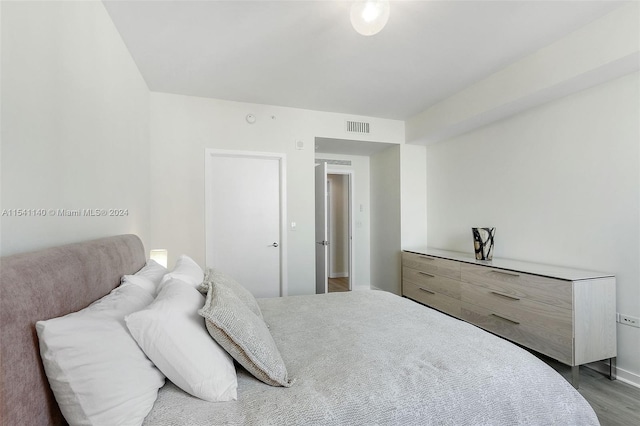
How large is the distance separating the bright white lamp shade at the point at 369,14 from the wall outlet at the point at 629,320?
273 centimetres

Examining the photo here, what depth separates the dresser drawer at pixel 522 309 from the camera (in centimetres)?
211

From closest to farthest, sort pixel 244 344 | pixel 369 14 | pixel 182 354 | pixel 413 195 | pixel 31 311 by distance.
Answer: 1. pixel 31 311
2. pixel 182 354
3. pixel 244 344
4. pixel 369 14
5. pixel 413 195

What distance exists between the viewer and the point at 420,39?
225cm

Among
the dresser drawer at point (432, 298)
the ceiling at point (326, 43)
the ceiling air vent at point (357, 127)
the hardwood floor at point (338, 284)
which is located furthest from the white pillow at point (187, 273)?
the hardwood floor at point (338, 284)

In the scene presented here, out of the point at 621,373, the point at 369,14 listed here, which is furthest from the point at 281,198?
the point at 621,373

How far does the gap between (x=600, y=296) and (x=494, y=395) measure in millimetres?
1777

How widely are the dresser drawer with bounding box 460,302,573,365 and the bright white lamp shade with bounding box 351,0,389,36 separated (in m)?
2.48

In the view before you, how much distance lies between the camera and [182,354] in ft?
3.09

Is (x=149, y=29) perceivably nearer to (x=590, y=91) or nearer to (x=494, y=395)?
(x=494, y=395)

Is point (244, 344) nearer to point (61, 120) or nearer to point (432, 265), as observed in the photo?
point (61, 120)

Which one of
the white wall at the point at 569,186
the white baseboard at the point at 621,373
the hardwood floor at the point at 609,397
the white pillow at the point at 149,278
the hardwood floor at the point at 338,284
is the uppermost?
the white wall at the point at 569,186

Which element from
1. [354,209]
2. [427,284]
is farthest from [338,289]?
[427,284]

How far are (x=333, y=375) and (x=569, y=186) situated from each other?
272 cm

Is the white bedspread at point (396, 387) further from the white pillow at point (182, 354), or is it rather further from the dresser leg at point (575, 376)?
the dresser leg at point (575, 376)
